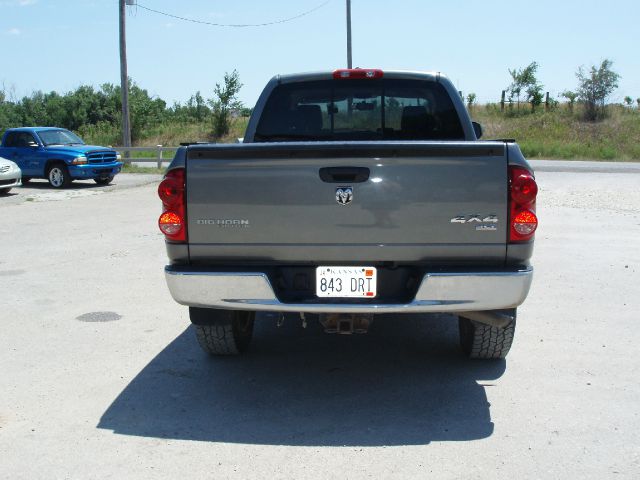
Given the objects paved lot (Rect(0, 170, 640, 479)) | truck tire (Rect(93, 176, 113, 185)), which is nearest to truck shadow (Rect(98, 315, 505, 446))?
Answer: paved lot (Rect(0, 170, 640, 479))

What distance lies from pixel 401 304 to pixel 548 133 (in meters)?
44.6

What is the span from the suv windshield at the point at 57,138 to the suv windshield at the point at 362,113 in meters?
16.7

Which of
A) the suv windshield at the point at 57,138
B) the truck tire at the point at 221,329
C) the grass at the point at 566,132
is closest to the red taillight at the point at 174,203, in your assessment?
the truck tire at the point at 221,329

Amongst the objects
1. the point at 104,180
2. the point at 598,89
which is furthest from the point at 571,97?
the point at 104,180

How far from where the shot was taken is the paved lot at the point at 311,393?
374cm

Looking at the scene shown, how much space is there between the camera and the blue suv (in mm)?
20594

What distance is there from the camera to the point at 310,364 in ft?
17.7

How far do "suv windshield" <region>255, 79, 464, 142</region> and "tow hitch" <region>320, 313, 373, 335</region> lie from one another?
1.99 meters

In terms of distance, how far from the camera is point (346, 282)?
172 inches

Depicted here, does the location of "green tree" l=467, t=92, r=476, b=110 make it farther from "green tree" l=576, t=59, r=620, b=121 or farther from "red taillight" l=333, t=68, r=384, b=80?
"red taillight" l=333, t=68, r=384, b=80

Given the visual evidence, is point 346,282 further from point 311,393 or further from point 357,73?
point 357,73

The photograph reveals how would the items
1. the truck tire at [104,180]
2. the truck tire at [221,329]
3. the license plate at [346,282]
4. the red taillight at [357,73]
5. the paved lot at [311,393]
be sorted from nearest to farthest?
1. the paved lot at [311,393]
2. the license plate at [346,282]
3. the truck tire at [221,329]
4. the red taillight at [357,73]
5. the truck tire at [104,180]

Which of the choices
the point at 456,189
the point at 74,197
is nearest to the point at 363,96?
the point at 456,189

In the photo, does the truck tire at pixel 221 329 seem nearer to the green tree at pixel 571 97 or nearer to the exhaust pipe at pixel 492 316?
the exhaust pipe at pixel 492 316
